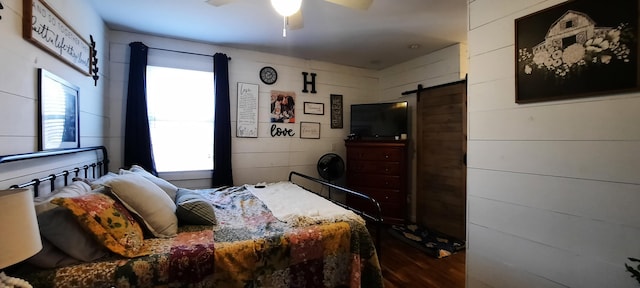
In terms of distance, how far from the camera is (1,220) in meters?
0.72

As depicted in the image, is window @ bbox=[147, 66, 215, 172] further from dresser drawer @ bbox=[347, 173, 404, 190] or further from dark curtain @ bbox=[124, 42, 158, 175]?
dresser drawer @ bbox=[347, 173, 404, 190]

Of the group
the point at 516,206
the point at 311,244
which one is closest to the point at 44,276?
the point at 311,244

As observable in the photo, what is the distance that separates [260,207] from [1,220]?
149cm

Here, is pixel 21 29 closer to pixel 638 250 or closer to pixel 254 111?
pixel 254 111

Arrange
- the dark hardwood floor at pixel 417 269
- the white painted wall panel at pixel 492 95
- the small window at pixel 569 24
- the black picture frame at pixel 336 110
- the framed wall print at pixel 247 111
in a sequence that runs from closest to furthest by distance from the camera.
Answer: the small window at pixel 569 24 → the white painted wall panel at pixel 492 95 → the dark hardwood floor at pixel 417 269 → the framed wall print at pixel 247 111 → the black picture frame at pixel 336 110

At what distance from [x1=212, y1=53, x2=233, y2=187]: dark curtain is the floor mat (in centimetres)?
224

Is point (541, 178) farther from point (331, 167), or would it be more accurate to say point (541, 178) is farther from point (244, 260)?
point (331, 167)

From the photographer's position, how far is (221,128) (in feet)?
10.6

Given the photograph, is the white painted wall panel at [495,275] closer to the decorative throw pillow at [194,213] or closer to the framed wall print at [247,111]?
the decorative throw pillow at [194,213]

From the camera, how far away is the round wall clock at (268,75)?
3574 mm

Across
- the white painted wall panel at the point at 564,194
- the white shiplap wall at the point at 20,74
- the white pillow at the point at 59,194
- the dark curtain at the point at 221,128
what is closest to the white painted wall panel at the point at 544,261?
the white painted wall panel at the point at 564,194

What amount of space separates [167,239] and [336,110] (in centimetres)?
305

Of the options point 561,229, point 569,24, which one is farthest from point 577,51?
point 561,229

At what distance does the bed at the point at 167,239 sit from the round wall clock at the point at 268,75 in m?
1.99
